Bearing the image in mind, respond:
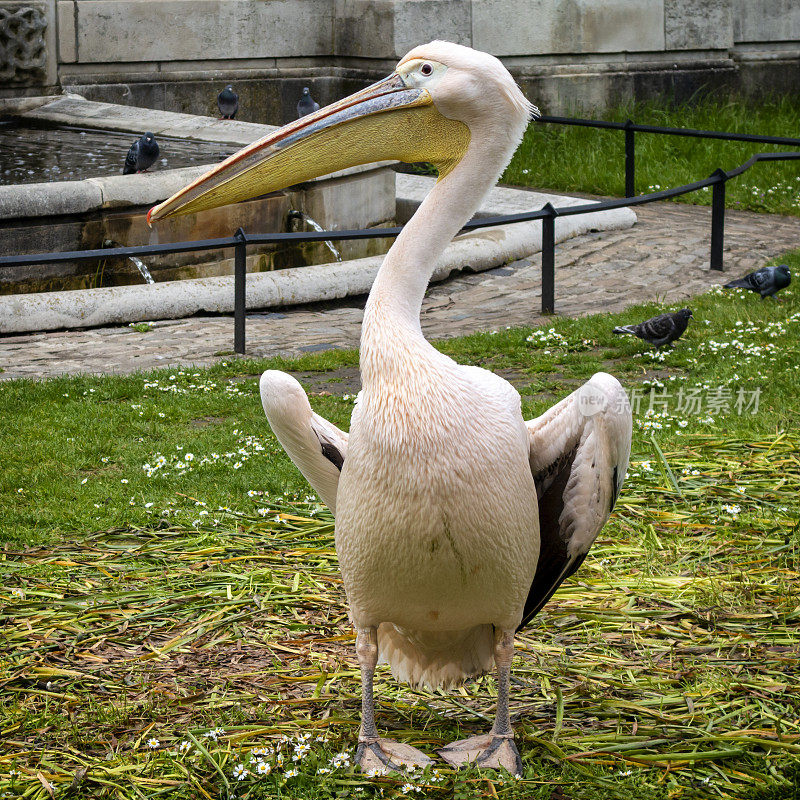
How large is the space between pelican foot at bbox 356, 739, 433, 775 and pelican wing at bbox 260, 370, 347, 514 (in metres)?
0.75

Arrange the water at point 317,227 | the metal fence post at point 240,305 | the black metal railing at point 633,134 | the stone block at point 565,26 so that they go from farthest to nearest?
the stone block at point 565,26 < the black metal railing at point 633,134 < the water at point 317,227 < the metal fence post at point 240,305

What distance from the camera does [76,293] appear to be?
827cm

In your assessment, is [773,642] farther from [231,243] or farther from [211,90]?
[211,90]

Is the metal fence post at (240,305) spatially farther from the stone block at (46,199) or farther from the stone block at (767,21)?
the stone block at (767,21)

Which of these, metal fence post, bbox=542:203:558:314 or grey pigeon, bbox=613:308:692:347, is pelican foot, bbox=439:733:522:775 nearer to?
grey pigeon, bbox=613:308:692:347

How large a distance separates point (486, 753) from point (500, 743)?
5 centimetres

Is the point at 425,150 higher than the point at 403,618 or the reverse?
higher

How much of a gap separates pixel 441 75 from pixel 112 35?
41.3 ft

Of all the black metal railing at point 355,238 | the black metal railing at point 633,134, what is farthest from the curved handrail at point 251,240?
the black metal railing at point 633,134

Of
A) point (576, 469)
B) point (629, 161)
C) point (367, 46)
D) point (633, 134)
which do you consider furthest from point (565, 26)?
point (576, 469)

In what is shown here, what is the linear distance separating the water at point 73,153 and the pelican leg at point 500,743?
7.83m

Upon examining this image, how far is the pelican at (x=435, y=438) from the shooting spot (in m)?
2.94

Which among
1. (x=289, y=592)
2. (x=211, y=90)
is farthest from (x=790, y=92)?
(x=289, y=592)

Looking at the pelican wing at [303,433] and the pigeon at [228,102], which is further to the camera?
the pigeon at [228,102]
